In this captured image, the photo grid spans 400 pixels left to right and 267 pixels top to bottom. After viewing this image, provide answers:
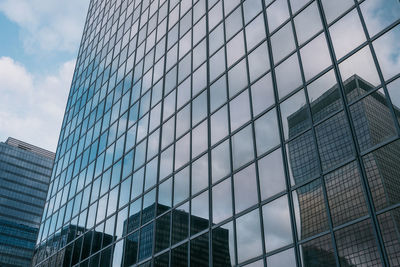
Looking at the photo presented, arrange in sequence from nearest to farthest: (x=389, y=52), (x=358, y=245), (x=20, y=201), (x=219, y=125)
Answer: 1. (x=358, y=245)
2. (x=389, y=52)
3. (x=219, y=125)
4. (x=20, y=201)

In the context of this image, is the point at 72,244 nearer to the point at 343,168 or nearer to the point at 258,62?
the point at 258,62

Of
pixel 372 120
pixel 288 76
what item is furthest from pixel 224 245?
pixel 372 120

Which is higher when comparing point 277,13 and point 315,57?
point 277,13

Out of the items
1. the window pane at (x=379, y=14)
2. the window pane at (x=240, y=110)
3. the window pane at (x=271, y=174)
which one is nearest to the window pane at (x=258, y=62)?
the window pane at (x=240, y=110)

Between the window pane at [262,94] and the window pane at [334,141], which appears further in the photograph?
the window pane at [262,94]

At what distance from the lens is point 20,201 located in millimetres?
149875

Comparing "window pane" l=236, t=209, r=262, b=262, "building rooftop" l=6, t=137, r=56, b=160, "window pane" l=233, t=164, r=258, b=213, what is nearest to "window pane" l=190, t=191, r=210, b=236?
"window pane" l=233, t=164, r=258, b=213

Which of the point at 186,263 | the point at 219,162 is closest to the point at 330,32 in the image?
the point at 219,162

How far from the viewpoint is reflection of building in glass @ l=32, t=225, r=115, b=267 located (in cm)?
3078

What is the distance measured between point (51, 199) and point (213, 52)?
25.2 m

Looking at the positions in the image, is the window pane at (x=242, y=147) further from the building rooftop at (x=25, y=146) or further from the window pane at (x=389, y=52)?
the building rooftop at (x=25, y=146)

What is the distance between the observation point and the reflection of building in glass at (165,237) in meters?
19.9

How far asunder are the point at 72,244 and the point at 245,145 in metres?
19.7

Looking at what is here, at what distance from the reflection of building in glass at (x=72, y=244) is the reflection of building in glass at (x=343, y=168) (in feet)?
54.7
